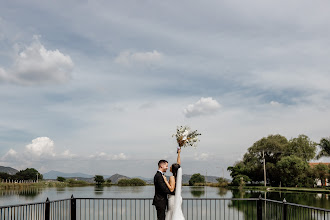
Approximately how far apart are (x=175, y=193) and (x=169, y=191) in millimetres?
121

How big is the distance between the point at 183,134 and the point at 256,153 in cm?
5180

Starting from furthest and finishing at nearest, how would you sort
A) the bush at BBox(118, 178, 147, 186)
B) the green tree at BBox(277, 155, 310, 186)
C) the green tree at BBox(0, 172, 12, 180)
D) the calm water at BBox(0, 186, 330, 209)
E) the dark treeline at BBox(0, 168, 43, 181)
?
Result: the dark treeline at BBox(0, 168, 43, 181) < the green tree at BBox(0, 172, 12, 180) < the bush at BBox(118, 178, 147, 186) < the green tree at BBox(277, 155, 310, 186) < the calm water at BBox(0, 186, 330, 209)

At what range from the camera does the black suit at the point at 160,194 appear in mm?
7047

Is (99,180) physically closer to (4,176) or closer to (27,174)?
(4,176)

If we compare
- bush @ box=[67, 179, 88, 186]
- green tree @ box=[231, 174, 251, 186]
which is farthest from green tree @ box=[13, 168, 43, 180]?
green tree @ box=[231, 174, 251, 186]

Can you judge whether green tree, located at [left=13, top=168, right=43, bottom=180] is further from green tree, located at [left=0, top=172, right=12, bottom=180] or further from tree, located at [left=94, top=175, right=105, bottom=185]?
tree, located at [left=94, top=175, right=105, bottom=185]

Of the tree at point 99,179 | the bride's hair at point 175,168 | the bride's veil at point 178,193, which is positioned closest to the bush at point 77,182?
the tree at point 99,179

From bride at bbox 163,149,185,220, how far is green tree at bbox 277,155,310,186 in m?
44.5

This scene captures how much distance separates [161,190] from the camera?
7.11 m

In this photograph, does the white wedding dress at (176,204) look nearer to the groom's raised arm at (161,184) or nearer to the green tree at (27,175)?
the groom's raised arm at (161,184)

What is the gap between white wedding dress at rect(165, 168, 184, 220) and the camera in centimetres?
695

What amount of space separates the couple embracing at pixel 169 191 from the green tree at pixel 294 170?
44.5 m

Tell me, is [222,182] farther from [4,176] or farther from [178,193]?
[178,193]

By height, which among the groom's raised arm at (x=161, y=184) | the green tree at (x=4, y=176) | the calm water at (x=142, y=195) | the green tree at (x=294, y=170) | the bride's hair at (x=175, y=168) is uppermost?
the bride's hair at (x=175, y=168)
